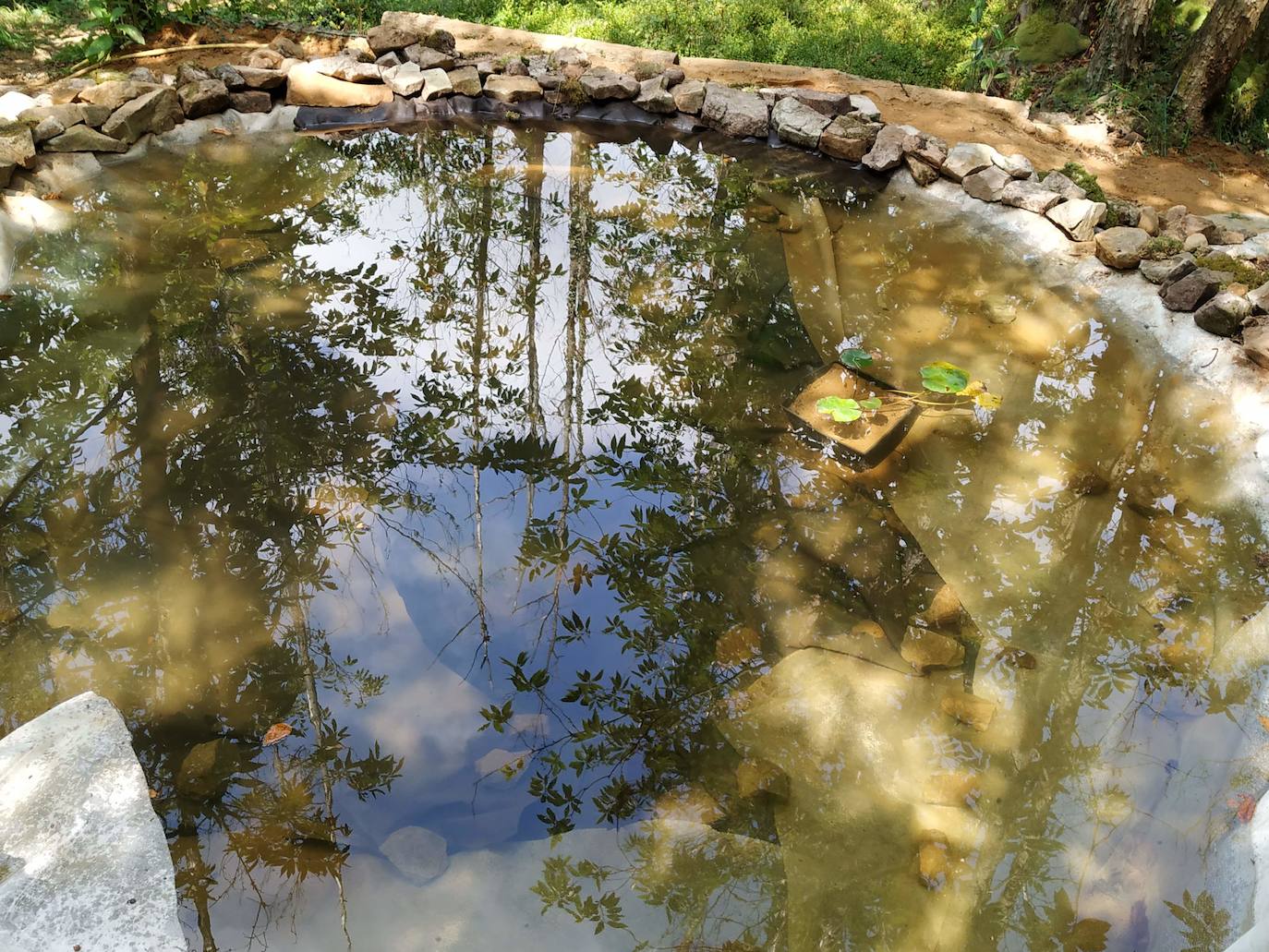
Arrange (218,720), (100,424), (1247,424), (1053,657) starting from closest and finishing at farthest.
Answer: (218,720) → (1053,657) → (100,424) → (1247,424)

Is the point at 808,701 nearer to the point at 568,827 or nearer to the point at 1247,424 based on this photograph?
the point at 568,827

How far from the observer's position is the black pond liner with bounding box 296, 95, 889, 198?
24.1ft

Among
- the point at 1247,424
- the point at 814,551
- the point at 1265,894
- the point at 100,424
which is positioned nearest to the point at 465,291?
the point at 100,424

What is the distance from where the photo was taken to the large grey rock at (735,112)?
7.52m

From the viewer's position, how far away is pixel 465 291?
5.49m

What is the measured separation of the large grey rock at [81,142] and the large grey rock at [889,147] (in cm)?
543

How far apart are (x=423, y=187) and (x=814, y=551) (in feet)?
13.6

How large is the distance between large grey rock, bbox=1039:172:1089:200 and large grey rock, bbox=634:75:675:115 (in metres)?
3.03

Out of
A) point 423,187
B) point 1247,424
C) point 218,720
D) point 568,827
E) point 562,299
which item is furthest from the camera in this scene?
point 423,187

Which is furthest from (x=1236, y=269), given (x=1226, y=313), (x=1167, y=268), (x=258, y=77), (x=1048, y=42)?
(x=258, y=77)

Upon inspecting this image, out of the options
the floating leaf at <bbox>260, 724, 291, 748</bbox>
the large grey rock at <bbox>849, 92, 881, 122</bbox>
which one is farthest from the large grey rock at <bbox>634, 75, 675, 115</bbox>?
the floating leaf at <bbox>260, 724, 291, 748</bbox>

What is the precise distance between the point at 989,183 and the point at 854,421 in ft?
9.41

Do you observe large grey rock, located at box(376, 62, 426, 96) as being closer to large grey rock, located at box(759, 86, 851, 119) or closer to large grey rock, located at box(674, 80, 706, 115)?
large grey rock, located at box(674, 80, 706, 115)

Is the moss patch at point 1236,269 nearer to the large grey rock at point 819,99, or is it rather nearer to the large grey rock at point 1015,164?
the large grey rock at point 1015,164
